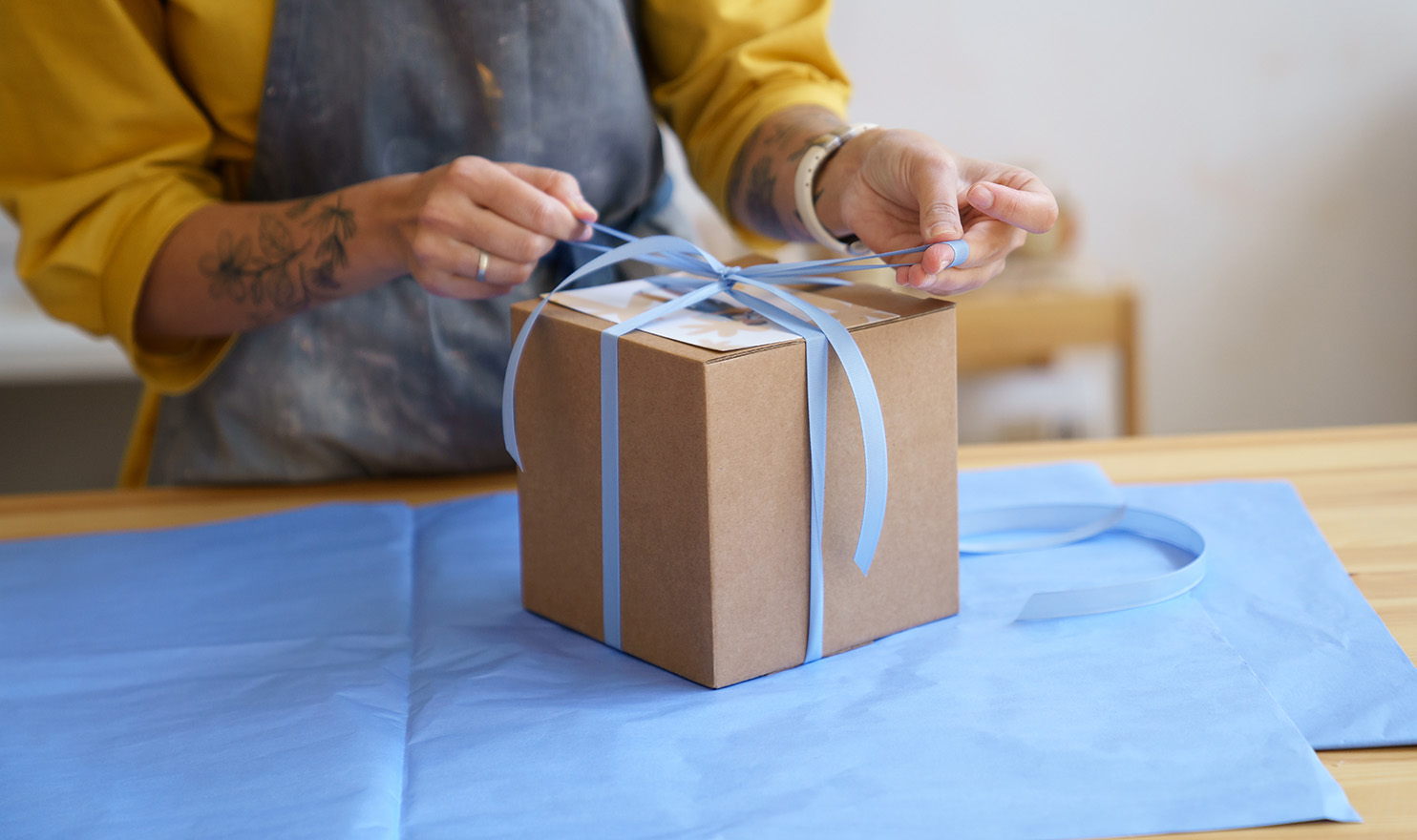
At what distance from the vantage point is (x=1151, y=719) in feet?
1.73

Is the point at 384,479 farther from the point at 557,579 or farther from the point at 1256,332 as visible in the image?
the point at 1256,332

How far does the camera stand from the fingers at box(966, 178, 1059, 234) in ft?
1.97

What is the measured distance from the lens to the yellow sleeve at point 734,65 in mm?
868

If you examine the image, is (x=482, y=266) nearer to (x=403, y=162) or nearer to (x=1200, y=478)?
(x=403, y=162)

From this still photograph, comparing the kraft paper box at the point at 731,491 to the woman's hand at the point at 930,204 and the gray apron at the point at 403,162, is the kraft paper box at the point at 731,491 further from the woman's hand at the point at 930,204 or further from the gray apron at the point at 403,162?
the gray apron at the point at 403,162

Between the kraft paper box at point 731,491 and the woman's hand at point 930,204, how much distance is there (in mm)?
30

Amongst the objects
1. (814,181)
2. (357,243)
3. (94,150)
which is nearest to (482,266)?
(357,243)

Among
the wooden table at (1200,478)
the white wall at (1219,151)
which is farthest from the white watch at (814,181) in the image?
the white wall at (1219,151)

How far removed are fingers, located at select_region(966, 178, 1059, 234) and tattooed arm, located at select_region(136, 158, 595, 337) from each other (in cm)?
21

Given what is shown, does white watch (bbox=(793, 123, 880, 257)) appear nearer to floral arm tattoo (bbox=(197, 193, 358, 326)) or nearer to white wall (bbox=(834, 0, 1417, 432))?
floral arm tattoo (bbox=(197, 193, 358, 326))

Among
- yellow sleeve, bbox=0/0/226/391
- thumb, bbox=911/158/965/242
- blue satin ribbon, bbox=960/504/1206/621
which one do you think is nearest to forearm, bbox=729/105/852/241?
thumb, bbox=911/158/965/242

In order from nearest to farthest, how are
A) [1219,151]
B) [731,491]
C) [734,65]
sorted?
[731,491], [734,65], [1219,151]

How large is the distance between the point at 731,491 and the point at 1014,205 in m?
0.21

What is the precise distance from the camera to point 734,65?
87 cm
